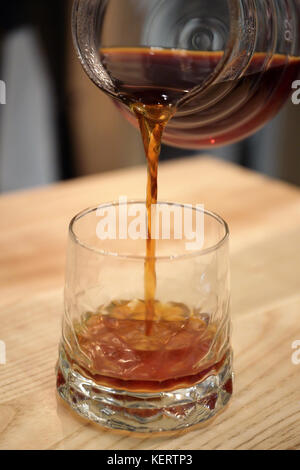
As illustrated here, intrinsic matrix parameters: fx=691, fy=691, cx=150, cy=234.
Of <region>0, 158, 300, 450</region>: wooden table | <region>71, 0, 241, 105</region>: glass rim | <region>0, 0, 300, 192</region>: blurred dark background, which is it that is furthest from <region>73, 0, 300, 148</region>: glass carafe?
<region>0, 0, 300, 192</region>: blurred dark background

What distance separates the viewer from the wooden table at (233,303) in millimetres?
578

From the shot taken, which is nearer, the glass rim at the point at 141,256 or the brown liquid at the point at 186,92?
the glass rim at the point at 141,256

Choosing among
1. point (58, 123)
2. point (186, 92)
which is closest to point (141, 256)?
point (186, 92)

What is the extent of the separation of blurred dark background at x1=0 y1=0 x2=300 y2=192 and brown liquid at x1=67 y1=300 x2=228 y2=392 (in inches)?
60.4

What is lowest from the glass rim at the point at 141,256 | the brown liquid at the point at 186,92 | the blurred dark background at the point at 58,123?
the blurred dark background at the point at 58,123

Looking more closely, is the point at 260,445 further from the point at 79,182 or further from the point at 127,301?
the point at 79,182

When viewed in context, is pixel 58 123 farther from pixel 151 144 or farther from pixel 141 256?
pixel 141 256

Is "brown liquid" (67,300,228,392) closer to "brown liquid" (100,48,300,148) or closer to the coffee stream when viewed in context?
the coffee stream

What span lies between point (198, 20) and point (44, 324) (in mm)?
358

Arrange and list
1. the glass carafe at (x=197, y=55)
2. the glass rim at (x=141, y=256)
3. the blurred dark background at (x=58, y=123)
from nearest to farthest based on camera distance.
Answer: the glass rim at (x=141, y=256) → the glass carafe at (x=197, y=55) → the blurred dark background at (x=58, y=123)

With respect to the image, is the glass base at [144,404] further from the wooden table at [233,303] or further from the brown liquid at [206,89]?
the brown liquid at [206,89]

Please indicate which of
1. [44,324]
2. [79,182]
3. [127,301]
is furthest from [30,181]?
[127,301]

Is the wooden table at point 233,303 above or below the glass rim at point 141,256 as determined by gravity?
below

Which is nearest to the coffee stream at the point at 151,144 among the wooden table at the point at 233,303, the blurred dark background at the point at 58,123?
the wooden table at the point at 233,303
